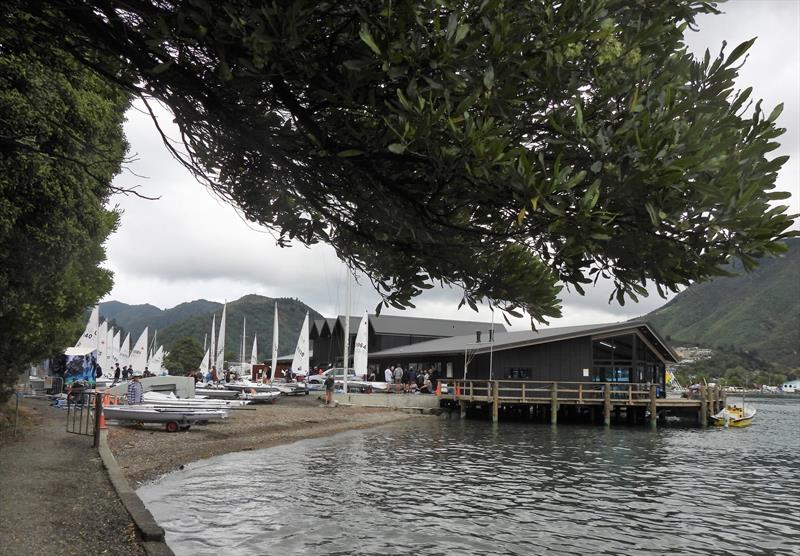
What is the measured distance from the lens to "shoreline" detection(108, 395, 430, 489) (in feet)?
57.7

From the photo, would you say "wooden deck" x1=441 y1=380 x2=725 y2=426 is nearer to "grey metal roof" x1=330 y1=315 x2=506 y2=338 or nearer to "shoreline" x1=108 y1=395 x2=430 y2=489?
"shoreline" x1=108 y1=395 x2=430 y2=489

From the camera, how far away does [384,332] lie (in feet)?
205

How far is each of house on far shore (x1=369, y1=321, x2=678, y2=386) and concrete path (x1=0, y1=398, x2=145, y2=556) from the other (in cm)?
3000

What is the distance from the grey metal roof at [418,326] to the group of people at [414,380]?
7.83m

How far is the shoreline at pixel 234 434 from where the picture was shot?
57.7ft

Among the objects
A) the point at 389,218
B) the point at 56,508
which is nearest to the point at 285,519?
the point at 56,508

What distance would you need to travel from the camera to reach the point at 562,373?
139 ft

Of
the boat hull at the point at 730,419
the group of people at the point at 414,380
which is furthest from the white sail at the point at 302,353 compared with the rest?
the boat hull at the point at 730,419

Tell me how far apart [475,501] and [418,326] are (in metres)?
52.5

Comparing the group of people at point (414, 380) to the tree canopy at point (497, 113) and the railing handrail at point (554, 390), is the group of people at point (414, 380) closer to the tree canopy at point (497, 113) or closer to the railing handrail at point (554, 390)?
the railing handrail at point (554, 390)

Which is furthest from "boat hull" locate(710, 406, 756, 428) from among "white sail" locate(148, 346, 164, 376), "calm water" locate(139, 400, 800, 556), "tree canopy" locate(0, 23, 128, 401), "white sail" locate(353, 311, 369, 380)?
"white sail" locate(148, 346, 164, 376)

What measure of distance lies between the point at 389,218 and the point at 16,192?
8372 millimetres

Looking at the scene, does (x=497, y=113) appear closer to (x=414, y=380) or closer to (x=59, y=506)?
(x=59, y=506)

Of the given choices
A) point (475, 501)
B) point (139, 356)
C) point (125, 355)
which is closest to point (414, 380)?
point (139, 356)
